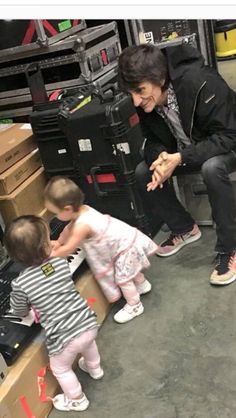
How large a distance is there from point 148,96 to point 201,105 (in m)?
0.23

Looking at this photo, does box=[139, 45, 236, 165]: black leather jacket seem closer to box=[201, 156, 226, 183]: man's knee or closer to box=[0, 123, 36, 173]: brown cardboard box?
box=[201, 156, 226, 183]: man's knee

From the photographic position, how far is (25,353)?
5.24 ft

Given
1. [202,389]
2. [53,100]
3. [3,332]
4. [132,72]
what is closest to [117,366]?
[202,389]

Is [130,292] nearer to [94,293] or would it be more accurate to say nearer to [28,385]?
[94,293]

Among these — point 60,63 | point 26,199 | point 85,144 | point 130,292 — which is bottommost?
point 130,292

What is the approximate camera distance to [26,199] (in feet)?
7.48

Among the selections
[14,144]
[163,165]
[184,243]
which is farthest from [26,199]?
[184,243]

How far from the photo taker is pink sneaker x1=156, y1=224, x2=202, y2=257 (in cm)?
236

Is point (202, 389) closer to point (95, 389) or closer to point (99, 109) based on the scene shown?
point (95, 389)

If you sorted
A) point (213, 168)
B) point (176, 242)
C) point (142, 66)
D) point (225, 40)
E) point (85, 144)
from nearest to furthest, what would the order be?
point (142, 66) < point (213, 168) < point (85, 144) < point (176, 242) < point (225, 40)

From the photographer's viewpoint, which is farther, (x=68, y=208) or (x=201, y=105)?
(x=201, y=105)

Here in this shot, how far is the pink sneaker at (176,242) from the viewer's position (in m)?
2.36

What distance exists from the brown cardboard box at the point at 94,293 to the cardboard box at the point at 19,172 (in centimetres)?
58

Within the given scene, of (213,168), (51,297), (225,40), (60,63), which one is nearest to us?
(51,297)
